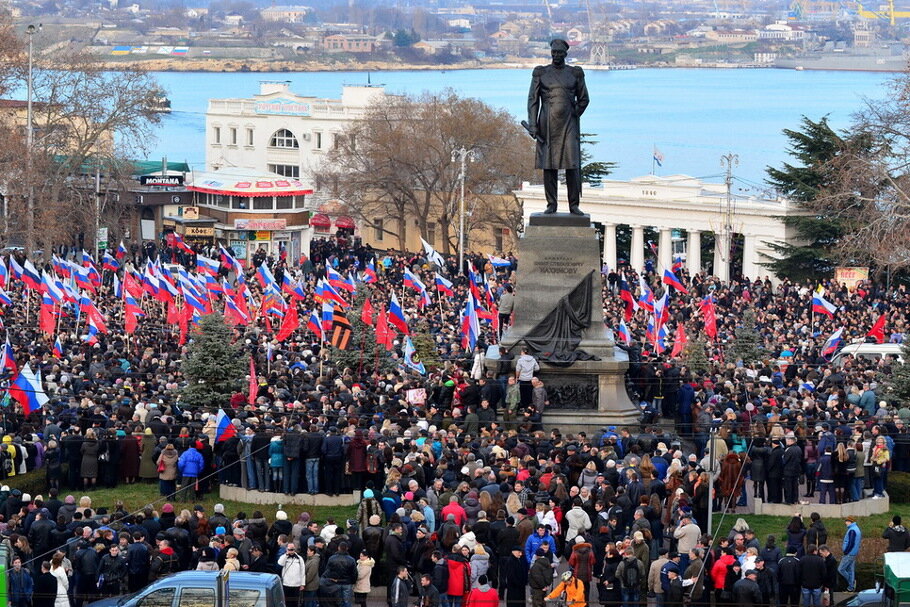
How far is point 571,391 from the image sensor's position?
29500 mm

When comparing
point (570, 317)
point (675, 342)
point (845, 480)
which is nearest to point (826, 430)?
point (845, 480)

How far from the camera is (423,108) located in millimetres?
84812

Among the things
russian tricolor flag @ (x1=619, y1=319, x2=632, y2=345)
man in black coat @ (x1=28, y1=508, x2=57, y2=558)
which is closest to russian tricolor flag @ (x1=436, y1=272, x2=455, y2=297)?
russian tricolor flag @ (x1=619, y1=319, x2=632, y2=345)

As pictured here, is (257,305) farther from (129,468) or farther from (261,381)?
(129,468)

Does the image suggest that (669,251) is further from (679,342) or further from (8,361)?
(8,361)

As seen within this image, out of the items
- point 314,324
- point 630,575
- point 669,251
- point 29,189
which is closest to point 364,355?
point 314,324

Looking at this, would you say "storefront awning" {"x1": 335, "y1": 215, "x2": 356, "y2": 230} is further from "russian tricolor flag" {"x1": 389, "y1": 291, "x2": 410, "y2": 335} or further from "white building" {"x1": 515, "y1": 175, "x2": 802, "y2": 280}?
"russian tricolor flag" {"x1": 389, "y1": 291, "x2": 410, "y2": 335}

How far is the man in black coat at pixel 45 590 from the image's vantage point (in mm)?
21375

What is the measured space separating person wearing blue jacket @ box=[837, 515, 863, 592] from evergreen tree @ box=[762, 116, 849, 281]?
40542mm

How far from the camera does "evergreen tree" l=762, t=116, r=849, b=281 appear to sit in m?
64.1

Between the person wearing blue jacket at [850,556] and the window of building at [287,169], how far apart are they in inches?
3042

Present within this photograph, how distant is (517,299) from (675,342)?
9.91 metres

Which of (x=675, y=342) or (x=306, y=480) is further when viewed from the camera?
(x=675, y=342)

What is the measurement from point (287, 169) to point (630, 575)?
78.7 meters
